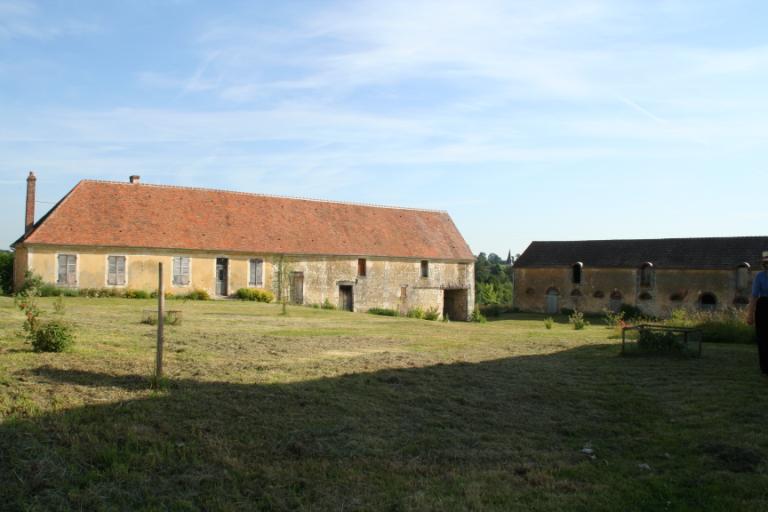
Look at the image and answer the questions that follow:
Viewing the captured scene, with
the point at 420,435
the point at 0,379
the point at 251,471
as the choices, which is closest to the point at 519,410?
the point at 420,435

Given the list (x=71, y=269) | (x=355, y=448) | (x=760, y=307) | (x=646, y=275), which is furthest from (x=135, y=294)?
(x=646, y=275)

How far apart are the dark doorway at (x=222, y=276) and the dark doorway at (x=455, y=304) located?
13025mm

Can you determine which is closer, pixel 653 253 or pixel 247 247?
pixel 247 247

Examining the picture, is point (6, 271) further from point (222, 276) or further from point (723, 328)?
point (723, 328)

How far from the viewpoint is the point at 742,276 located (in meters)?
34.8

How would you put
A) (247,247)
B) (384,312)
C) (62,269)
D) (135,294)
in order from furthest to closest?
(384,312) → (247,247) → (135,294) → (62,269)

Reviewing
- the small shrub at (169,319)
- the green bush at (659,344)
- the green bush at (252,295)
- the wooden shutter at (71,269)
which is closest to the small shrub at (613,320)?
the green bush at (659,344)

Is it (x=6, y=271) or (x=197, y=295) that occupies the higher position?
(x=6, y=271)

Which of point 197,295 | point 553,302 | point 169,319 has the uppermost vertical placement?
point 197,295

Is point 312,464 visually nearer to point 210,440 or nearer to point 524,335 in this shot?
point 210,440

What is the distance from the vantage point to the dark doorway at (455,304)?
3809 cm

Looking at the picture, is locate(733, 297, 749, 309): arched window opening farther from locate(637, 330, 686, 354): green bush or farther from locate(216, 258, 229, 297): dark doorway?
locate(216, 258, 229, 297): dark doorway

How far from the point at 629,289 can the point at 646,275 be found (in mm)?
1222

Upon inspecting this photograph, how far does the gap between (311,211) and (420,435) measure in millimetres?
29035
